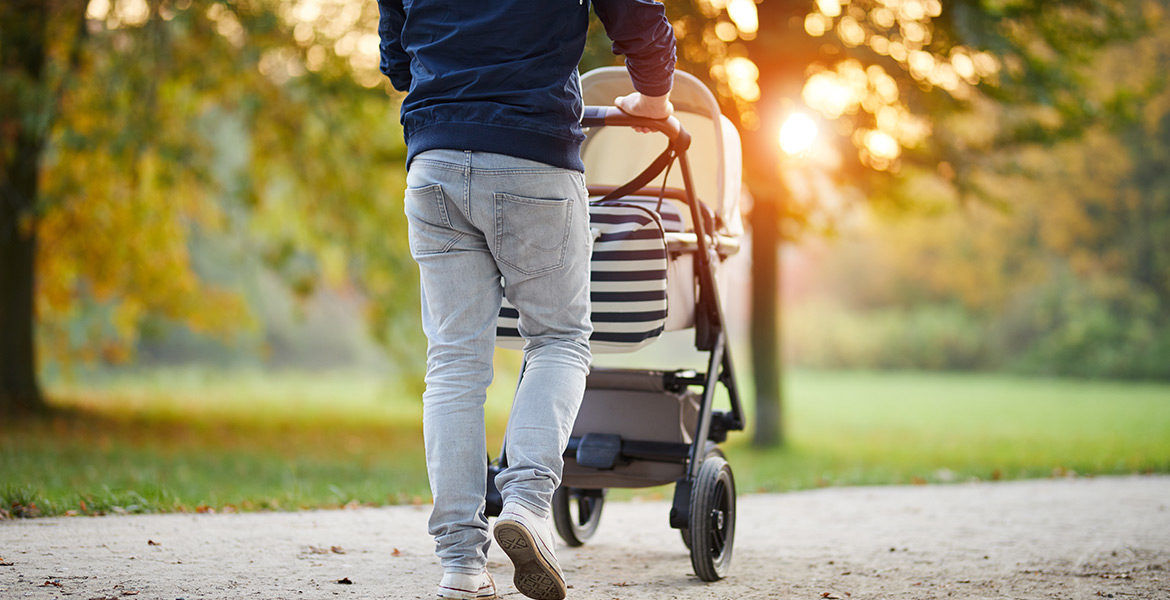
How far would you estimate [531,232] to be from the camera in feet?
8.16

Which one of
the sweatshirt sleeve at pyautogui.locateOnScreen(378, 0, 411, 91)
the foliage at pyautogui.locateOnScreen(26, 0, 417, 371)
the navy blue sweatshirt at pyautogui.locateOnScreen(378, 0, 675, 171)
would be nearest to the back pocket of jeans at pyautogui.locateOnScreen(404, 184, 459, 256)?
the navy blue sweatshirt at pyautogui.locateOnScreen(378, 0, 675, 171)

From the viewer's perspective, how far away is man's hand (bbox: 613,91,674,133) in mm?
2881

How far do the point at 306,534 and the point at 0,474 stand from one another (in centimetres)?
262

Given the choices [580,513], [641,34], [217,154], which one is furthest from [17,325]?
[641,34]

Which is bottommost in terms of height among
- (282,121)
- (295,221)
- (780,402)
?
(780,402)

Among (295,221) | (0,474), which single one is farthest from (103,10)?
(0,474)

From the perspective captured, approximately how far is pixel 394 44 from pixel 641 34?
0.65 meters

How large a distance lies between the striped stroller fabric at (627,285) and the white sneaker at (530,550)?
715 millimetres

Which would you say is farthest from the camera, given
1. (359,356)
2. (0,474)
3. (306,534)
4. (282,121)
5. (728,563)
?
(359,356)

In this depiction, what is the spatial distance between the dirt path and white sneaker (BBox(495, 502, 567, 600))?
0.40 metres

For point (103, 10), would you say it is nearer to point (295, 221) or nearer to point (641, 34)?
point (295, 221)

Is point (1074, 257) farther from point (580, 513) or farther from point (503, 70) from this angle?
point (503, 70)

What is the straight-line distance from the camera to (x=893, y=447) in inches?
418

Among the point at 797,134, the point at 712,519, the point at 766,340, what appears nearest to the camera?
the point at 712,519
